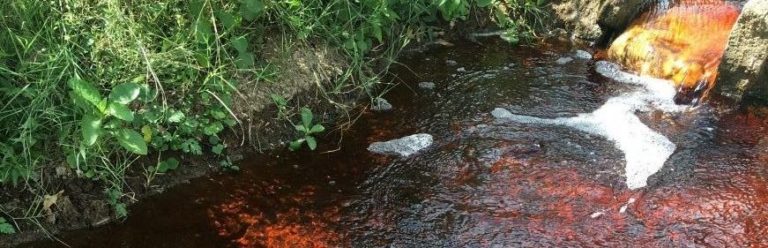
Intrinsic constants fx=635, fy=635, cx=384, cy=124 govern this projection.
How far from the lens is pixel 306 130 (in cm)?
417

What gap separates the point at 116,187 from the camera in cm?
344

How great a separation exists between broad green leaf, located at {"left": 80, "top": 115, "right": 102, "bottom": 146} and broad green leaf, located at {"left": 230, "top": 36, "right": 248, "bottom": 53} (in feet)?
3.26

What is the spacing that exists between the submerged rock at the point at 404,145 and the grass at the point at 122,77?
0.56 m

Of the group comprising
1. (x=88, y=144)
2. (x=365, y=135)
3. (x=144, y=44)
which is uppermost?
(x=144, y=44)

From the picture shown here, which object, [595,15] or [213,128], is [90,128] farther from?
[595,15]

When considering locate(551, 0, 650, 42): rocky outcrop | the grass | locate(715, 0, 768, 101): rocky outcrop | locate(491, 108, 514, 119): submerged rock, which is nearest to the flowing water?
locate(491, 108, 514, 119): submerged rock

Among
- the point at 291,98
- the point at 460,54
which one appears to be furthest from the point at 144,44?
the point at 460,54

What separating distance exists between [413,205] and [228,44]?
1.49m

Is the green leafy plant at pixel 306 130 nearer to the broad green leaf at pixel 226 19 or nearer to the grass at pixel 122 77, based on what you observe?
the grass at pixel 122 77

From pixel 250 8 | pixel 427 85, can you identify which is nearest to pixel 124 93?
pixel 250 8

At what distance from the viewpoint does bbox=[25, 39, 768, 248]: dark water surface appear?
337 centimetres

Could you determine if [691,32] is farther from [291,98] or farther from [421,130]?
[291,98]

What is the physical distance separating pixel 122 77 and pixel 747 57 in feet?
14.5

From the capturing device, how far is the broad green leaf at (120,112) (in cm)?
312
